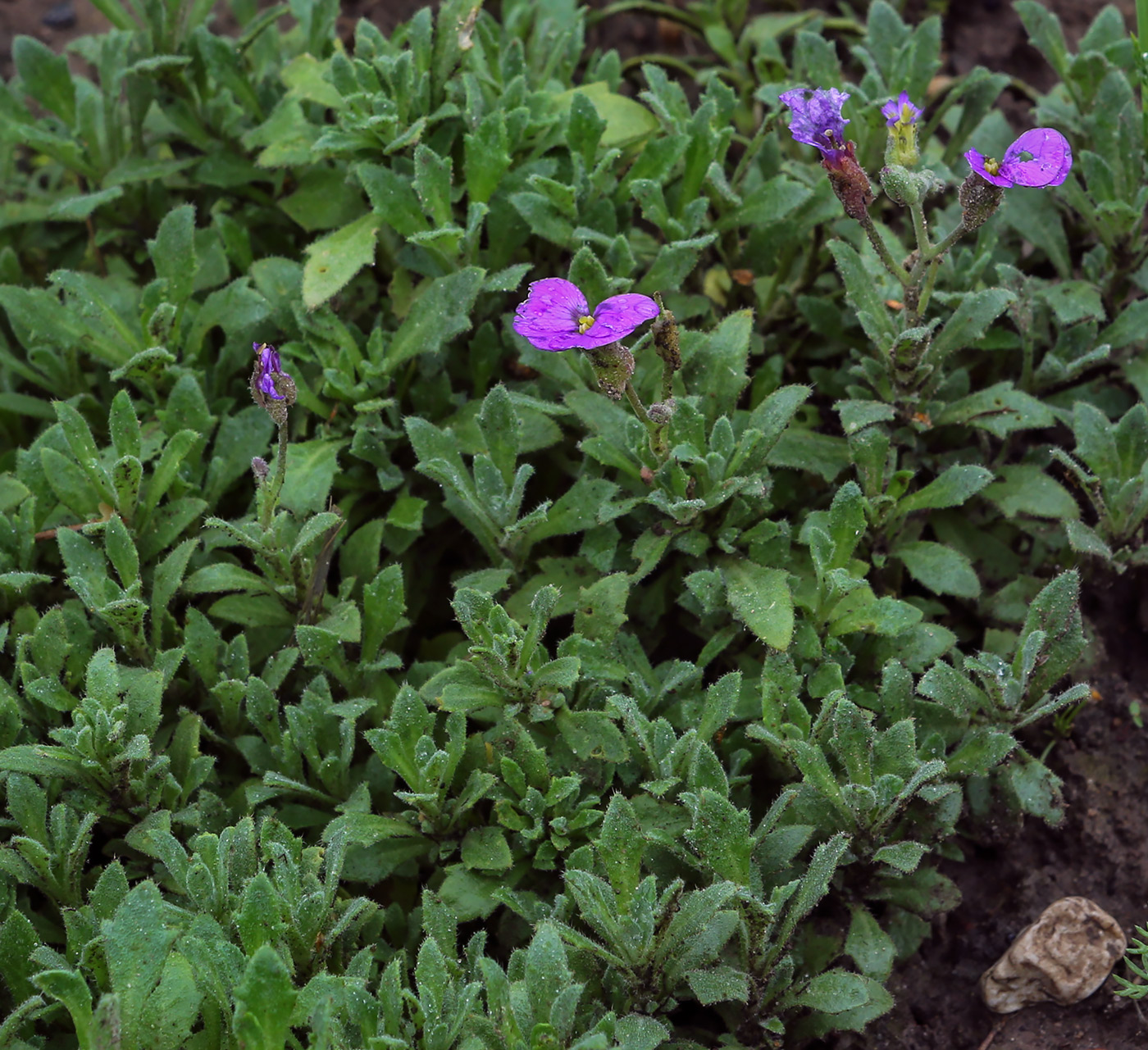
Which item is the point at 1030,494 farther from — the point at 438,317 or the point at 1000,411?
the point at 438,317

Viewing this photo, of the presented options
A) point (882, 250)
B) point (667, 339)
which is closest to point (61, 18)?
point (667, 339)

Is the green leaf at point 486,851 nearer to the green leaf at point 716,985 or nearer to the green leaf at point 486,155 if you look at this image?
the green leaf at point 716,985

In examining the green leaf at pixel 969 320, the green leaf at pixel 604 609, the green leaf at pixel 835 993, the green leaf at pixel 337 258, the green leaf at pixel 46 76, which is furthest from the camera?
the green leaf at pixel 46 76

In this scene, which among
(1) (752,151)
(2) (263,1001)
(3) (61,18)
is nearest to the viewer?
(2) (263,1001)

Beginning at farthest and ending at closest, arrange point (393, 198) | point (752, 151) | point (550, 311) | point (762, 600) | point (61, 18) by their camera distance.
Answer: point (61, 18) < point (752, 151) < point (393, 198) < point (762, 600) < point (550, 311)

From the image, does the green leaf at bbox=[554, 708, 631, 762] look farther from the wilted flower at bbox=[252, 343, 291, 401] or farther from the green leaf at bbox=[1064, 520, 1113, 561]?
the green leaf at bbox=[1064, 520, 1113, 561]

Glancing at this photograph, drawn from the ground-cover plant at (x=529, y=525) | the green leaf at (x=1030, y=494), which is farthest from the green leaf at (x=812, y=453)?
the green leaf at (x=1030, y=494)
